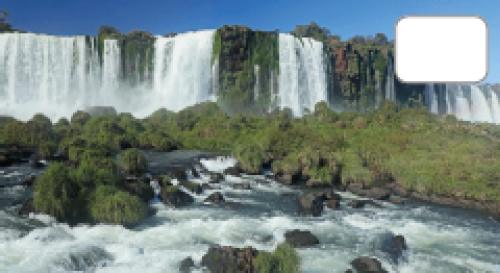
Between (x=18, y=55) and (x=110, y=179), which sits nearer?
(x=110, y=179)

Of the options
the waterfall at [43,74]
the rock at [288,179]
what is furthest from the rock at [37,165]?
the waterfall at [43,74]

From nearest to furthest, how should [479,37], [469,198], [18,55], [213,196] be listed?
[479,37], [213,196], [469,198], [18,55]

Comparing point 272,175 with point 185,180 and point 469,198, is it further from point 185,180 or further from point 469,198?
point 469,198

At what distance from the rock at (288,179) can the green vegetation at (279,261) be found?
10.6m

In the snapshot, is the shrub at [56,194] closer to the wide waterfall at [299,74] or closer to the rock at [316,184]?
the rock at [316,184]

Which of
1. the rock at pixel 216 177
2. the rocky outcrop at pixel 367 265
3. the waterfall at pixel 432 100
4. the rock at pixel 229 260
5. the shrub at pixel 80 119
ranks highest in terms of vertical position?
the waterfall at pixel 432 100

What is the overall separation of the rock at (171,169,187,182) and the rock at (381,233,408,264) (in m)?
10.5

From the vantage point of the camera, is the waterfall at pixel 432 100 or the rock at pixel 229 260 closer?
the rock at pixel 229 260

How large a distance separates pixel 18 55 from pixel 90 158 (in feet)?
131

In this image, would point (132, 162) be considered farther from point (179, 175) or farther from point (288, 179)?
point (288, 179)

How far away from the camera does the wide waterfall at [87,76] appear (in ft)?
154

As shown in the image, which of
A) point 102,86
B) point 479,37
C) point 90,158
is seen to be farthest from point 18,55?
point 479,37

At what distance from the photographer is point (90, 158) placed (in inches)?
661

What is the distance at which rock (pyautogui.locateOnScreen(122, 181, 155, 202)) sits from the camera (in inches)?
560
